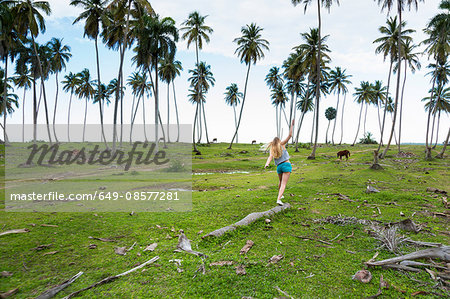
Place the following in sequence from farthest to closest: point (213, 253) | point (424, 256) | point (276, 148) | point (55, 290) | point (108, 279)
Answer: point (276, 148)
point (213, 253)
point (424, 256)
point (108, 279)
point (55, 290)

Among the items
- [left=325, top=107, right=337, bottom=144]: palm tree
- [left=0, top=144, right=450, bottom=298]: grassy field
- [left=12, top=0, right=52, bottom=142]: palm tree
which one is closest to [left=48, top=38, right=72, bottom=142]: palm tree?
[left=12, top=0, right=52, bottom=142]: palm tree

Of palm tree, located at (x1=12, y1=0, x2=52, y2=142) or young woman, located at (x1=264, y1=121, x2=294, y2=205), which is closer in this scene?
young woman, located at (x1=264, y1=121, x2=294, y2=205)

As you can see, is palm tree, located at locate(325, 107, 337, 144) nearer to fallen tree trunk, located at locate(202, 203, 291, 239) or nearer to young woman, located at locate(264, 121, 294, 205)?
young woman, located at locate(264, 121, 294, 205)

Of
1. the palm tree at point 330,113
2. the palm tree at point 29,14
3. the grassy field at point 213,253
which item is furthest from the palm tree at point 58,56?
the palm tree at point 330,113

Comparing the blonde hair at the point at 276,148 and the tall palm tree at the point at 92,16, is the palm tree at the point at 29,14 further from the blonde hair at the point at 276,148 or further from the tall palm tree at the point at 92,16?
the blonde hair at the point at 276,148

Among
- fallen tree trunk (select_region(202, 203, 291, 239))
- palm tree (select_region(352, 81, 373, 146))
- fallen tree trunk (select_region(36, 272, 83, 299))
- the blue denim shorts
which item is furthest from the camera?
palm tree (select_region(352, 81, 373, 146))

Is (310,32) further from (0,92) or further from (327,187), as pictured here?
(0,92)

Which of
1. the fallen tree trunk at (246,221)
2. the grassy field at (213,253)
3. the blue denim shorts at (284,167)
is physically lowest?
the grassy field at (213,253)

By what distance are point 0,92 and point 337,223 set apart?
64.1 meters

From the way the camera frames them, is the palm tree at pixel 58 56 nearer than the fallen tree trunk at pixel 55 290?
No

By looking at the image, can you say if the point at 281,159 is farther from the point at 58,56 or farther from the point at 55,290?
the point at 58,56

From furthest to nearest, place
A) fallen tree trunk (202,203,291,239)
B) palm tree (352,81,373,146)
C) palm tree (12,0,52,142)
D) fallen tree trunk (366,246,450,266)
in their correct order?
palm tree (352,81,373,146)
palm tree (12,0,52,142)
fallen tree trunk (202,203,291,239)
fallen tree trunk (366,246,450,266)

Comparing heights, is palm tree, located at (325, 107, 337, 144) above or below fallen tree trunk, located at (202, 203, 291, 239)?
above

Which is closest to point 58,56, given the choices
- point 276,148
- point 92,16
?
point 92,16
